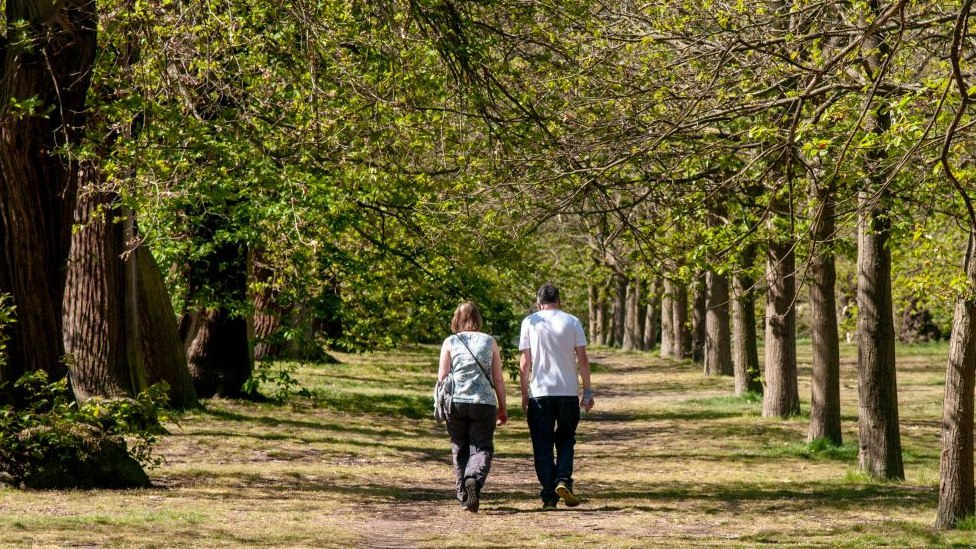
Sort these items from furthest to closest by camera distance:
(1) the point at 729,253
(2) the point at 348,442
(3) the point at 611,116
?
(2) the point at 348,442
(1) the point at 729,253
(3) the point at 611,116

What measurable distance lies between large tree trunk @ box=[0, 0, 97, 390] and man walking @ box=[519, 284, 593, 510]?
14.5 feet

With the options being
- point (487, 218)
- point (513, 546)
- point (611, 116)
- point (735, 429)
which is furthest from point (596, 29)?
point (735, 429)

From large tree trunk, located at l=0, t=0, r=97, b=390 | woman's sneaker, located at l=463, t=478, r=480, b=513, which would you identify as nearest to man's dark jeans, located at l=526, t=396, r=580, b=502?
woman's sneaker, located at l=463, t=478, r=480, b=513

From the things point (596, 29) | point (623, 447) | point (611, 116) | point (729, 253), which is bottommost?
point (623, 447)

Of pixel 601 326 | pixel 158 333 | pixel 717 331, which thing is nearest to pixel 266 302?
pixel 158 333

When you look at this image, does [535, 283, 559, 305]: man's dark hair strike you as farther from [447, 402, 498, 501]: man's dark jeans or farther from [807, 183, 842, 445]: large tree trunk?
[807, 183, 842, 445]: large tree trunk

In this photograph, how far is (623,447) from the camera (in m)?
18.5

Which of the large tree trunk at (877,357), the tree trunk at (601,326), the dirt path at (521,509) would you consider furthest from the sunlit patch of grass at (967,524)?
the tree trunk at (601,326)

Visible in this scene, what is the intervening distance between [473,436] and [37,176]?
4.69 metres

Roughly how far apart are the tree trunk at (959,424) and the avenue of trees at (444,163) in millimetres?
20

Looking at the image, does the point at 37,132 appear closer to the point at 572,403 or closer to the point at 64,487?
the point at 64,487

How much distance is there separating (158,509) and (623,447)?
9868mm

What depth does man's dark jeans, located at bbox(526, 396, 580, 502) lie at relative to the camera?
35.5 ft

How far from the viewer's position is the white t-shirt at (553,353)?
1083cm
